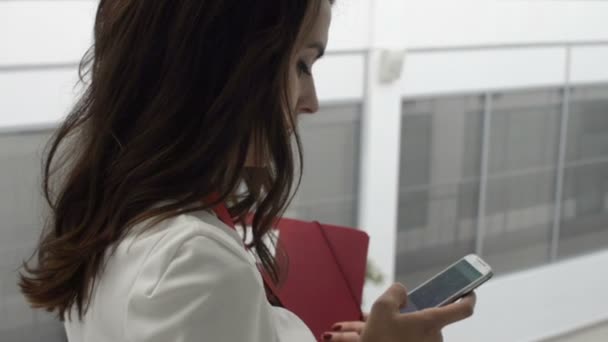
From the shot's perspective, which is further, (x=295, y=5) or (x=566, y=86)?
(x=566, y=86)

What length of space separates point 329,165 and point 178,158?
6.29 feet

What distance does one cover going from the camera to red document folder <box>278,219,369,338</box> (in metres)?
1.11

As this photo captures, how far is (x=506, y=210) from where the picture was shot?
10.6ft

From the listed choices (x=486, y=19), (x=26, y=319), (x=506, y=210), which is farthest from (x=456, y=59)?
(x=26, y=319)

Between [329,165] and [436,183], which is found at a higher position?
[329,165]

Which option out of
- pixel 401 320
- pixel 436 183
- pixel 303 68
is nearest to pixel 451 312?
pixel 401 320

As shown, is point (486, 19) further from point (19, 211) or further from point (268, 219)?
point (268, 219)

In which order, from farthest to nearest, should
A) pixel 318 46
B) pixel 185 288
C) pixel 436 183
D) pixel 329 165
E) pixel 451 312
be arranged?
1. pixel 436 183
2. pixel 329 165
3. pixel 451 312
4. pixel 318 46
5. pixel 185 288

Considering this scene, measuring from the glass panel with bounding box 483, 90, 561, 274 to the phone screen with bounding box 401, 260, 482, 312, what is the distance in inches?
79.2

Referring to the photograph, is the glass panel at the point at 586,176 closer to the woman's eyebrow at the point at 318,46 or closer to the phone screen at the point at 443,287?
the phone screen at the point at 443,287

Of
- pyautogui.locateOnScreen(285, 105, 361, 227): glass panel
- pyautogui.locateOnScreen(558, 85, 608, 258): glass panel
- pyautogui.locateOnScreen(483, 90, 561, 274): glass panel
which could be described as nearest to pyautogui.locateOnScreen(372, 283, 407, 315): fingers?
pyautogui.locateOnScreen(285, 105, 361, 227): glass panel

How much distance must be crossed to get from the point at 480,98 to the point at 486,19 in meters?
0.31

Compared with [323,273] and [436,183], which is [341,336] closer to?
[323,273]

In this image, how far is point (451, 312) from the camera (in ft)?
3.21
